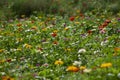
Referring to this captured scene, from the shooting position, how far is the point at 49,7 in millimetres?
11094

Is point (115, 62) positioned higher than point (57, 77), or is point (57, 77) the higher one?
point (115, 62)

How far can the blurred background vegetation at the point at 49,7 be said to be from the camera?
10.5 metres

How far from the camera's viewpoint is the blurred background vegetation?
10453mm

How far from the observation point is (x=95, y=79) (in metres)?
4.09

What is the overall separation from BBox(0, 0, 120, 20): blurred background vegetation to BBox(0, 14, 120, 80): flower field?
149 centimetres

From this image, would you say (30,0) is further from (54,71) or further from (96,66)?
(96,66)

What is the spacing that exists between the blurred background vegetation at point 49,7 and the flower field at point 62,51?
1.49m

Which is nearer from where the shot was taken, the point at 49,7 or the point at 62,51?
the point at 62,51

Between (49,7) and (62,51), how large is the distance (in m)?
4.98

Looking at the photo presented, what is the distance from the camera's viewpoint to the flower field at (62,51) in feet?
14.6

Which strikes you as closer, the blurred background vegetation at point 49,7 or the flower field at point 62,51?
the flower field at point 62,51

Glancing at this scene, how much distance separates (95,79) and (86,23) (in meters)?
3.98

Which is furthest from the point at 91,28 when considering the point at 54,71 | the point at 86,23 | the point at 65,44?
the point at 54,71

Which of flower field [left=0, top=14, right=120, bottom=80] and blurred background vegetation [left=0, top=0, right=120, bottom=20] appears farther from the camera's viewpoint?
blurred background vegetation [left=0, top=0, right=120, bottom=20]
